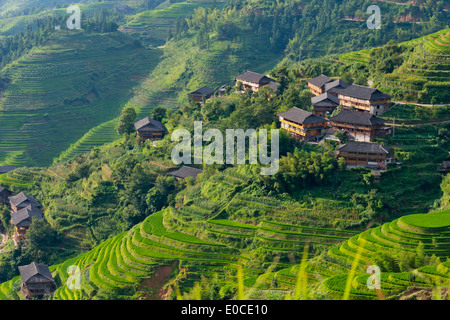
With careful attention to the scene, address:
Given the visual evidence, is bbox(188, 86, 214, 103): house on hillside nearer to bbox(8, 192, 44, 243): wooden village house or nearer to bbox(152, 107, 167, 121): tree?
bbox(152, 107, 167, 121): tree

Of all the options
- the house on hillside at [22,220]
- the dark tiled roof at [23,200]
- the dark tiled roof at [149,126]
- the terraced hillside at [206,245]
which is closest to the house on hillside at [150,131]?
the dark tiled roof at [149,126]

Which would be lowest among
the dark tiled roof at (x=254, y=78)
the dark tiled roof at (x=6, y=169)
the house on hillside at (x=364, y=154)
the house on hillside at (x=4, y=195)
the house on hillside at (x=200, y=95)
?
the dark tiled roof at (x=6, y=169)

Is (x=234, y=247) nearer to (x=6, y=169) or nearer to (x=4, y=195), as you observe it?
(x=4, y=195)

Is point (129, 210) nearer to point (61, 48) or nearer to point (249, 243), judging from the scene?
point (249, 243)

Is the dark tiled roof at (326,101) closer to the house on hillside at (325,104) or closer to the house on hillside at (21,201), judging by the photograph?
the house on hillside at (325,104)

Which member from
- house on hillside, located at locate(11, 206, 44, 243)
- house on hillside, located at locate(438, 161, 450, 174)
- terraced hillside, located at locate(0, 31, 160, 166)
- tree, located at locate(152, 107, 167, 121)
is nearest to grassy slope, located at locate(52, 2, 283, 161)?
terraced hillside, located at locate(0, 31, 160, 166)

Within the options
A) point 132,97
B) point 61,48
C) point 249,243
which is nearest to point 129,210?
point 249,243

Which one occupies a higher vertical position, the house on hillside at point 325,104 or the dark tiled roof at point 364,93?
the dark tiled roof at point 364,93
